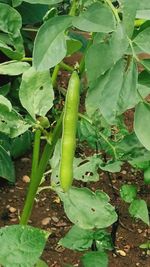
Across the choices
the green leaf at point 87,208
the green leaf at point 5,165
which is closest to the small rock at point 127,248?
the green leaf at point 5,165

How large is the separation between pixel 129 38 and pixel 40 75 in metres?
0.40

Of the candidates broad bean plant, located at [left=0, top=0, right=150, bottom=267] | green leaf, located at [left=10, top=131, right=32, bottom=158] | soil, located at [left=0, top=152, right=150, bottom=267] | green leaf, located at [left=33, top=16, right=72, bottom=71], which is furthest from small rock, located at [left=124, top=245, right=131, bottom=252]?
green leaf, located at [left=33, top=16, right=72, bottom=71]

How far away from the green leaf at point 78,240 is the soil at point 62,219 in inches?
16.0

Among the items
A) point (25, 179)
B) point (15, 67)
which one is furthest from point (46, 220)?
point (15, 67)

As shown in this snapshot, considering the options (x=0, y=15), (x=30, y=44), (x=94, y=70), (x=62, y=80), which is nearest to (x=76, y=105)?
(x=94, y=70)

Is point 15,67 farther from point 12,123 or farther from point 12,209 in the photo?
point 12,209

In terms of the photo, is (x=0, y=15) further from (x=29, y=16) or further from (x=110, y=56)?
(x=29, y=16)

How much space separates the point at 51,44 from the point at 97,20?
95mm

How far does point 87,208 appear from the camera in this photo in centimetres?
166

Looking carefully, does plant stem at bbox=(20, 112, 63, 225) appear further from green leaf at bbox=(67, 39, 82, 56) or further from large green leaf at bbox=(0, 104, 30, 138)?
green leaf at bbox=(67, 39, 82, 56)

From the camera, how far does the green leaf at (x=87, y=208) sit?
5.41 ft

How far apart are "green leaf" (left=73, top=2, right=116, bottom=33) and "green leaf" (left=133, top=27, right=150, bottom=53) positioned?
7 centimetres

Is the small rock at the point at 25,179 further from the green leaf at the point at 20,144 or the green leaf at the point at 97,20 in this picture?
the green leaf at the point at 97,20

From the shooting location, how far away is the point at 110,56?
1.20 m
